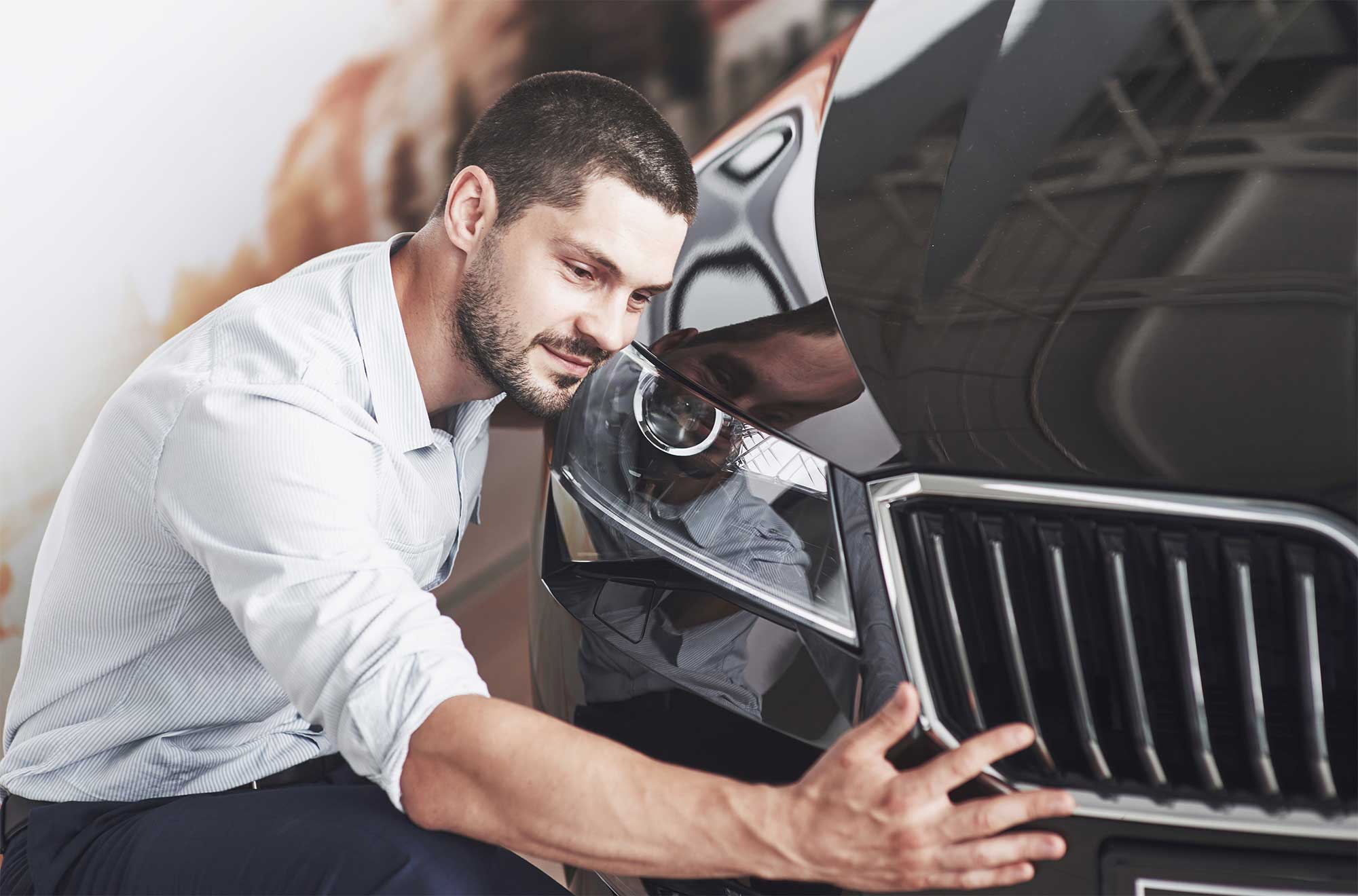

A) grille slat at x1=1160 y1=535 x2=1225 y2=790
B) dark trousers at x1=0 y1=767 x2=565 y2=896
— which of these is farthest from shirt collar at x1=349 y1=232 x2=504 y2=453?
grille slat at x1=1160 y1=535 x2=1225 y2=790

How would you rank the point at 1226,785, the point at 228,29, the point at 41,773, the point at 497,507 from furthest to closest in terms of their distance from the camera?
the point at 497,507 < the point at 228,29 < the point at 41,773 < the point at 1226,785

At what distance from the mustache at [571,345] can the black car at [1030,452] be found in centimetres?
4

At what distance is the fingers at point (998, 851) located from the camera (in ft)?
2.96

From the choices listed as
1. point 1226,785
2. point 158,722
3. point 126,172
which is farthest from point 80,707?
point 1226,785

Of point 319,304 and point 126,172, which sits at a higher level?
point 126,172

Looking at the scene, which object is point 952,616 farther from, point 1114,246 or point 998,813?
point 1114,246

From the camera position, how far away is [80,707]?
1198 millimetres

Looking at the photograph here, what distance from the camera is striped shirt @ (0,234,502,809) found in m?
0.98

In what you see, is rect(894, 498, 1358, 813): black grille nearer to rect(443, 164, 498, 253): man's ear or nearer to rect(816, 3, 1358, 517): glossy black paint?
rect(816, 3, 1358, 517): glossy black paint

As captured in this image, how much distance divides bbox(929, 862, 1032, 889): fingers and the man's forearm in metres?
0.11

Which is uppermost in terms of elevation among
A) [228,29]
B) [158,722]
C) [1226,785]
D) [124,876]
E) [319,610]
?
[228,29]

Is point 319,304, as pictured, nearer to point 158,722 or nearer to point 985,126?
point 158,722

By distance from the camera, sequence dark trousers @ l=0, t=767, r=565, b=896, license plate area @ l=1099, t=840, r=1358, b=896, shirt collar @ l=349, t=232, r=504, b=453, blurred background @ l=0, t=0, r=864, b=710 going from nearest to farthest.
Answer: license plate area @ l=1099, t=840, r=1358, b=896 → dark trousers @ l=0, t=767, r=565, b=896 → shirt collar @ l=349, t=232, r=504, b=453 → blurred background @ l=0, t=0, r=864, b=710

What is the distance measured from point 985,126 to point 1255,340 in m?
0.42
